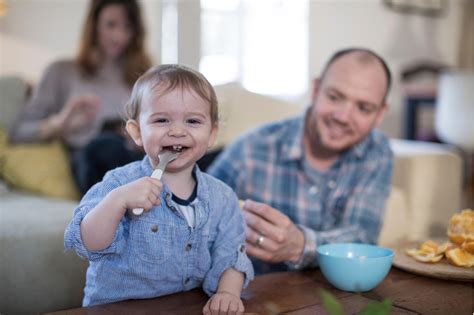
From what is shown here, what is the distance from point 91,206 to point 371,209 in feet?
2.67

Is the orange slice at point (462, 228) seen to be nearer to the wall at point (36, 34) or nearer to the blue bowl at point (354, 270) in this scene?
the blue bowl at point (354, 270)

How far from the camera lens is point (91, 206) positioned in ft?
2.89

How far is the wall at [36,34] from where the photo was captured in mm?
2627

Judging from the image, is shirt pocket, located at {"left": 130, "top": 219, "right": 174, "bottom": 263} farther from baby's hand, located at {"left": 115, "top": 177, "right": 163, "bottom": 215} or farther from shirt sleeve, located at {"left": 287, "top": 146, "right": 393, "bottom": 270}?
shirt sleeve, located at {"left": 287, "top": 146, "right": 393, "bottom": 270}

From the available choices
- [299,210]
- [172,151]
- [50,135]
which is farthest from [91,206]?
[50,135]

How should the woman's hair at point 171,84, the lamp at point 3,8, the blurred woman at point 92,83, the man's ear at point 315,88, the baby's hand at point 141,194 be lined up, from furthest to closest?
the lamp at point 3,8
the blurred woman at point 92,83
the man's ear at point 315,88
the woman's hair at point 171,84
the baby's hand at point 141,194

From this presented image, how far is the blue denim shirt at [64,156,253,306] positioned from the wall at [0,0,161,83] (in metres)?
1.73

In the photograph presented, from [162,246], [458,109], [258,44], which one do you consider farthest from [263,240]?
[258,44]

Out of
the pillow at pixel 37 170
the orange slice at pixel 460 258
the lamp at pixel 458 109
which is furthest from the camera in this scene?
the lamp at pixel 458 109

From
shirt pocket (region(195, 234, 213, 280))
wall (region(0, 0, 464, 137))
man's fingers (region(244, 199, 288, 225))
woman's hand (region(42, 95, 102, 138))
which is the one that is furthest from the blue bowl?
wall (region(0, 0, 464, 137))

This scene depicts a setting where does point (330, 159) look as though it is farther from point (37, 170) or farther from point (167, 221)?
point (37, 170)

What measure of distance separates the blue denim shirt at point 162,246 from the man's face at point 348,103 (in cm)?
58

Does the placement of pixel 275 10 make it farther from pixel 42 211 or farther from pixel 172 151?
pixel 172 151

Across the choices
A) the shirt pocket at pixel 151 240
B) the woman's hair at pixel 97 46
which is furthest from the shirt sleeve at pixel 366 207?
the woman's hair at pixel 97 46
